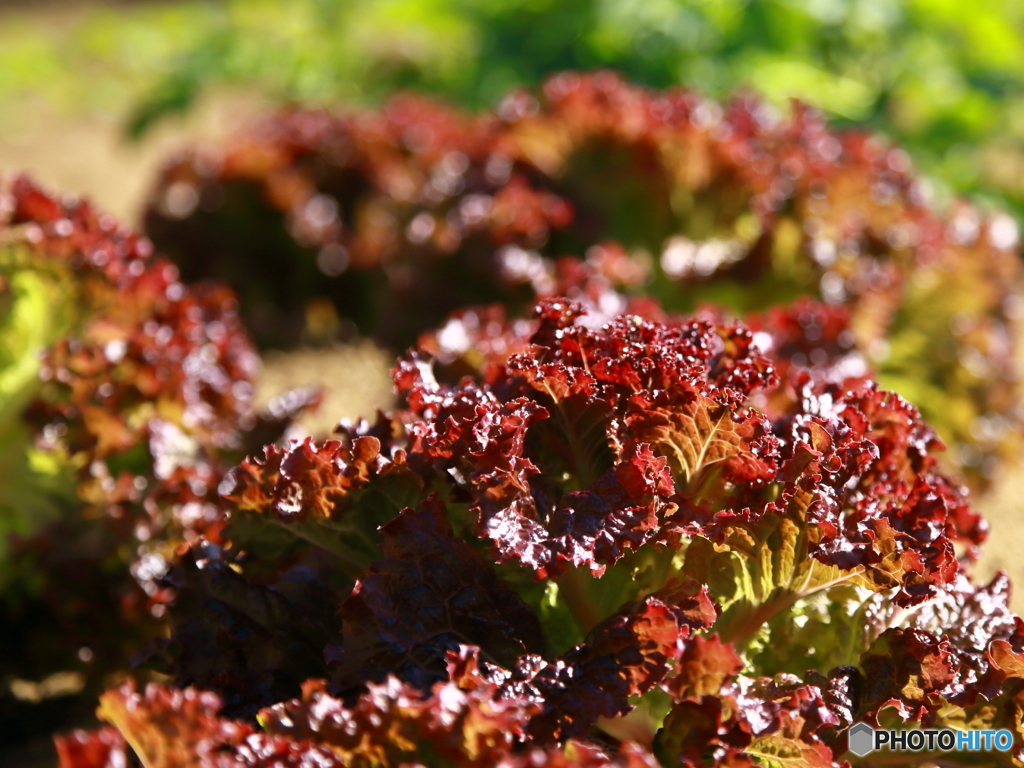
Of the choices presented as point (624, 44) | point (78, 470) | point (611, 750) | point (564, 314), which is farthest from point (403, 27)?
point (611, 750)

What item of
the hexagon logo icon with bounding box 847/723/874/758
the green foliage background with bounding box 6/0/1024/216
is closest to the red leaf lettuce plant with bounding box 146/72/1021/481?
the green foliage background with bounding box 6/0/1024/216

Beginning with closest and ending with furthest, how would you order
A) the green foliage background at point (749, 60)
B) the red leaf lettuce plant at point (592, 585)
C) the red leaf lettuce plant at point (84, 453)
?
the red leaf lettuce plant at point (592, 585) < the red leaf lettuce plant at point (84, 453) < the green foliage background at point (749, 60)

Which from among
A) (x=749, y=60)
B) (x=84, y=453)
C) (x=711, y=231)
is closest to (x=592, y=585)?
(x=84, y=453)

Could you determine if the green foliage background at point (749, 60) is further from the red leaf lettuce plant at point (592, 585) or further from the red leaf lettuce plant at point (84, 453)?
the red leaf lettuce plant at point (592, 585)

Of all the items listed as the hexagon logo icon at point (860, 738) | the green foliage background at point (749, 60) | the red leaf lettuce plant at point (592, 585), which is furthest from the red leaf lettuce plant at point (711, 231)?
the hexagon logo icon at point (860, 738)

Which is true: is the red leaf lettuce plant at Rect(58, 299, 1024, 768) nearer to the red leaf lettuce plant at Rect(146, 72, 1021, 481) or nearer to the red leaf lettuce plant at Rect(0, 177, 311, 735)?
the red leaf lettuce plant at Rect(0, 177, 311, 735)

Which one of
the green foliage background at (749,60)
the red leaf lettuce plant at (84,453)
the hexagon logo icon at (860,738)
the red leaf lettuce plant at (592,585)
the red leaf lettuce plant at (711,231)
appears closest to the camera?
the red leaf lettuce plant at (592,585)
